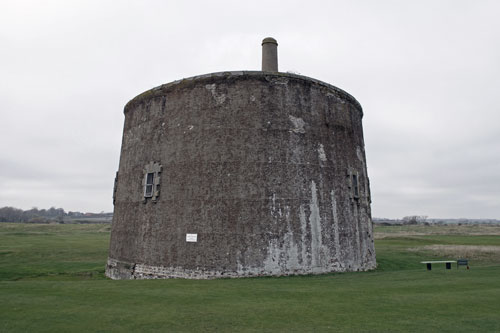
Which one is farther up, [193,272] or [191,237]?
[191,237]

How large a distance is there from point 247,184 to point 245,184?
0.26ft

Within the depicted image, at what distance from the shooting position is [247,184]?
13.5 m

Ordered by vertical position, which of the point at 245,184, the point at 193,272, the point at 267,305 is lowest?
the point at 267,305

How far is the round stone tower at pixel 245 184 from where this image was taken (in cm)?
1327

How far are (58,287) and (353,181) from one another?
40.4 feet

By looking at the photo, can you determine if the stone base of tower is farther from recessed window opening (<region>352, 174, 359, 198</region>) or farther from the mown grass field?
recessed window opening (<region>352, 174, 359, 198</region>)

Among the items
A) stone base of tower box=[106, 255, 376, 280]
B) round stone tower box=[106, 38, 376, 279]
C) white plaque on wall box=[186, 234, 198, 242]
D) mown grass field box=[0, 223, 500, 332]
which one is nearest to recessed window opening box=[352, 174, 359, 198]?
round stone tower box=[106, 38, 376, 279]

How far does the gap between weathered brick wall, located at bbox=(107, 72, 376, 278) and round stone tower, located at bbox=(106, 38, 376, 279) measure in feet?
0.14

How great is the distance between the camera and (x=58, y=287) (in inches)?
426

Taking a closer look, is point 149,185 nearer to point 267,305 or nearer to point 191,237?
point 191,237


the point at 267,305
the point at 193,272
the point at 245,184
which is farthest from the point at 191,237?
the point at 267,305

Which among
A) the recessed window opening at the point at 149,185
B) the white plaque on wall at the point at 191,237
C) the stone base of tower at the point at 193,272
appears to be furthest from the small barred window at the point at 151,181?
the stone base of tower at the point at 193,272

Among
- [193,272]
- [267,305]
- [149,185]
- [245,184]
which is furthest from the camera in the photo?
[149,185]

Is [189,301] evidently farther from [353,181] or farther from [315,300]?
[353,181]
